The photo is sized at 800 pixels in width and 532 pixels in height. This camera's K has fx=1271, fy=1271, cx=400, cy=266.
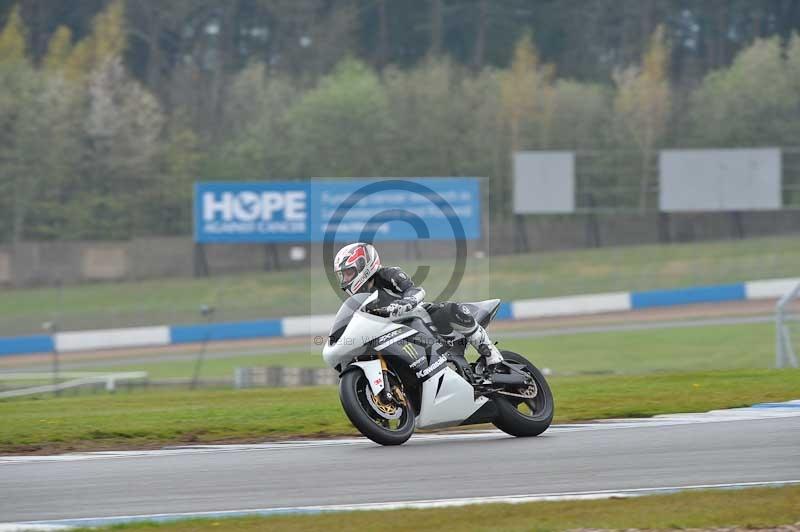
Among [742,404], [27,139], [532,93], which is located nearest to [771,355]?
[742,404]

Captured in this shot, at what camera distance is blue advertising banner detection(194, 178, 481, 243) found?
154ft

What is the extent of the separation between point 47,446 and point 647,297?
29475 mm

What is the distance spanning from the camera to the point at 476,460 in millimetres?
9078

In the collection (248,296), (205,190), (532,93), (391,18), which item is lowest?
(248,296)

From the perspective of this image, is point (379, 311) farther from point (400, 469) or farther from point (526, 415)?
point (526, 415)

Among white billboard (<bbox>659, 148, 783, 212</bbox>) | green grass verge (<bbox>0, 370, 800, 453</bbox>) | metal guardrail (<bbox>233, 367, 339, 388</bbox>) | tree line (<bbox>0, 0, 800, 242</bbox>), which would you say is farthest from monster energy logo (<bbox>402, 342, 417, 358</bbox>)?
tree line (<bbox>0, 0, 800, 242</bbox>)

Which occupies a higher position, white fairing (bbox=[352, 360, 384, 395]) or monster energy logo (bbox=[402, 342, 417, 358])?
monster energy logo (bbox=[402, 342, 417, 358])

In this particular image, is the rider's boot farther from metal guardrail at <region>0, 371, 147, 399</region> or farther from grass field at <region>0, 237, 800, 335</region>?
grass field at <region>0, 237, 800, 335</region>

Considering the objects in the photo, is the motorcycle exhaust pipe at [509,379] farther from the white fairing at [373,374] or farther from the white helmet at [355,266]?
the white helmet at [355,266]

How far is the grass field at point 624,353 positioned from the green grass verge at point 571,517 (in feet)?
58.9

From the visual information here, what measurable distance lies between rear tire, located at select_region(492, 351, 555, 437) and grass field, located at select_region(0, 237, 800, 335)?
90.2ft

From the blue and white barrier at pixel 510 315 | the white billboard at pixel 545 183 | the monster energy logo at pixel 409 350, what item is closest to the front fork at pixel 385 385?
the monster energy logo at pixel 409 350

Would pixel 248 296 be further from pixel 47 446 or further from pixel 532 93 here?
pixel 47 446

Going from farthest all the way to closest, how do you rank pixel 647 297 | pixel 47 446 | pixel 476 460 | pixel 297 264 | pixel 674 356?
pixel 297 264 → pixel 647 297 → pixel 674 356 → pixel 47 446 → pixel 476 460
